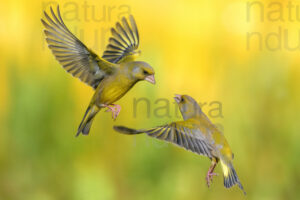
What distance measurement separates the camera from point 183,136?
191 centimetres

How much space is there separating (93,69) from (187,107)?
0.46m

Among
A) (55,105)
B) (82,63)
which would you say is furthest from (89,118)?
(55,105)

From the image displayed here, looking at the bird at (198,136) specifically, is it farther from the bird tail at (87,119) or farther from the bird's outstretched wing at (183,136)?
the bird tail at (87,119)

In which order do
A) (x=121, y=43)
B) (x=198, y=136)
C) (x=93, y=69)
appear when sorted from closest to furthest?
(x=198, y=136)
(x=93, y=69)
(x=121, y=43)

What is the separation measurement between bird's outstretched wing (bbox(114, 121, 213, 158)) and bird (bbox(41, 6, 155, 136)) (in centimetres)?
22

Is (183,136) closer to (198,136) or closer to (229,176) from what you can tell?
(198,136)

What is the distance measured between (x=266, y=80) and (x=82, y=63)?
155cm

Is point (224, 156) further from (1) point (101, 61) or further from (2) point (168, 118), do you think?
(1) point (101, 61)

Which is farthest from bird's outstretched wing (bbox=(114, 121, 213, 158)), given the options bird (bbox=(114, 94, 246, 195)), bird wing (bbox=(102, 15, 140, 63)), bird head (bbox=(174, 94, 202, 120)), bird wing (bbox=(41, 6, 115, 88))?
bird wing (bbox=(102, 15, 140, 63))

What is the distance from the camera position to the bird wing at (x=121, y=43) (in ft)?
8.01

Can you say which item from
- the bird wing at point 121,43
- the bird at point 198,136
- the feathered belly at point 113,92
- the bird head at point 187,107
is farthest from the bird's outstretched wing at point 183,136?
the bird wing at point 121,43

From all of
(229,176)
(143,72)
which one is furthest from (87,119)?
(229,176)

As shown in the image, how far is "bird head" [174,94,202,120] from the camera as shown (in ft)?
7.14

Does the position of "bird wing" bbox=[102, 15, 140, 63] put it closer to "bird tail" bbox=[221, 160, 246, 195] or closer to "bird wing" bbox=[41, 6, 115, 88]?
→ "bird wing" bbox=[41, 6, 115, 88]
